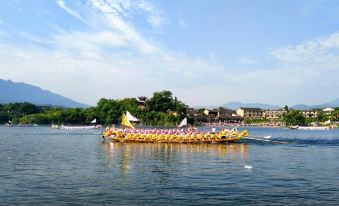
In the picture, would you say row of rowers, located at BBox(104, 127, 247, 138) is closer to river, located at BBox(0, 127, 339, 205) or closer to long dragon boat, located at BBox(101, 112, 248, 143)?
long dragon boat, located at BBox(101, 112, 248, 143)

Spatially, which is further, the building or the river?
the building

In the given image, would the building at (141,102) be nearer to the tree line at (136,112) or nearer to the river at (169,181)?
the tree line at (136,112)

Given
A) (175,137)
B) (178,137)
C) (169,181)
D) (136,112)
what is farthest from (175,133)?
(136,112)

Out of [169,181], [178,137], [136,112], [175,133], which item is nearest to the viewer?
[169,181]

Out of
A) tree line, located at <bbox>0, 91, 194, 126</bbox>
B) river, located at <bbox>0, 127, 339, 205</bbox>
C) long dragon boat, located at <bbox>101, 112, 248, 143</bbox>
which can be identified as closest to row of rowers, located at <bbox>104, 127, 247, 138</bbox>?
long dragon boat, located at <bbox>101, 112, 248, 143</bbox>

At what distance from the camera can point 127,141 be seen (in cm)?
6138

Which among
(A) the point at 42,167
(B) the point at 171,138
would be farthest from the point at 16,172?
(B) the point at 171,138

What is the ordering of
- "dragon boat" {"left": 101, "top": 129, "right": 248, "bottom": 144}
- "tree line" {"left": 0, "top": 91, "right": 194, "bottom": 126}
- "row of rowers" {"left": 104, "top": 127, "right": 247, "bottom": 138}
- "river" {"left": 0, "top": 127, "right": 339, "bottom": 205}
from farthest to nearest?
"tree line" {"left": 0, "top": 91, "right": 194, "bottom": 126} < "row of rowers" {"left": 104, "top": 127, "right": 247, "bottom": 138} < "dragon boat" {"left": 101, "top": 129, "right": 248, "bottom": 144} < "river" {"left": 0, "top": 127, "right": 339, "bottom": 205}

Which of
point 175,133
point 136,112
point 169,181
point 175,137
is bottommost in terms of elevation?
point 169,181

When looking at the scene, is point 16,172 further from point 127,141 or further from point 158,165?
point 127,141

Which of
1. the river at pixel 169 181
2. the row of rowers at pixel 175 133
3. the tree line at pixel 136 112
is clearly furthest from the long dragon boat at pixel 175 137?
the tree line at pixel 136 112

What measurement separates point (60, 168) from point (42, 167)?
69.2 inches

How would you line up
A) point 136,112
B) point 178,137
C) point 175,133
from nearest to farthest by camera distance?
point 178,137, point 175,133, point 136,112

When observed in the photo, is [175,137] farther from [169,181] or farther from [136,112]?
[136,112]
